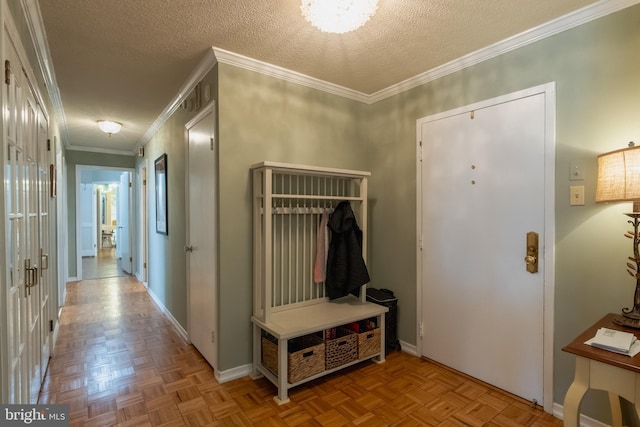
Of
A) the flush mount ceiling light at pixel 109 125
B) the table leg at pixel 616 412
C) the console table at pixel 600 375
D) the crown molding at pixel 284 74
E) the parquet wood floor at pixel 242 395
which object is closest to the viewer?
the console table at pixel 600 375

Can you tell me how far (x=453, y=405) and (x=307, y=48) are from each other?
100 inches

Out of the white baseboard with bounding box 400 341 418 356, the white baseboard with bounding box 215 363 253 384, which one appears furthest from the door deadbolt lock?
the white baseboard with bounding box 215 363 253 384

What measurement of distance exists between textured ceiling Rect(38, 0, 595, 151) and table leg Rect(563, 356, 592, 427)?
5.89ft

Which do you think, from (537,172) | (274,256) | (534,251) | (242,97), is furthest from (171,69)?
(534,251)

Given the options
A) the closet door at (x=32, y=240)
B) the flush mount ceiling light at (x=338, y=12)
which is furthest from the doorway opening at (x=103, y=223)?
the flush mount ceiling light at (x=338, y=12)

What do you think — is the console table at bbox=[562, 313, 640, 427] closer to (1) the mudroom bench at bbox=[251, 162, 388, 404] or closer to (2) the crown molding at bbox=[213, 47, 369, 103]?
(1) the mudroom bench at bbox=[251, 162, 388, 404]

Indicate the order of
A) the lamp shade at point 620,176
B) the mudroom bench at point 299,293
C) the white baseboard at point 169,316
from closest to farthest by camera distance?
1. the lamp shade at point 620,176
2. the mudroom bench at point 299,293
3. the white baseboard at point 169,316

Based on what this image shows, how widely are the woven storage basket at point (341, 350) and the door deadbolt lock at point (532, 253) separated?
1.28m

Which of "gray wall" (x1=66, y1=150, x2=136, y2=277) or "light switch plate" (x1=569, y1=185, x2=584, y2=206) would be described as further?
"gray wall" (x1=66, y1=150, x2=136, y2=277)

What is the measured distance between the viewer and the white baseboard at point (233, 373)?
2.38 metres

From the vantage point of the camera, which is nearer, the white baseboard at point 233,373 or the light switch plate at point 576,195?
the light switch plate at point 576,195

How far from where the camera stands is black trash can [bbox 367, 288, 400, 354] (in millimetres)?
2797

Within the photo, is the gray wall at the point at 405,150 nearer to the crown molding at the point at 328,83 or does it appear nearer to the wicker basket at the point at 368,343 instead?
the crown molding at the point at 328,83

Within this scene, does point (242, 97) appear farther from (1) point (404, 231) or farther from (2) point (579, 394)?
(2) point (579, 394)
